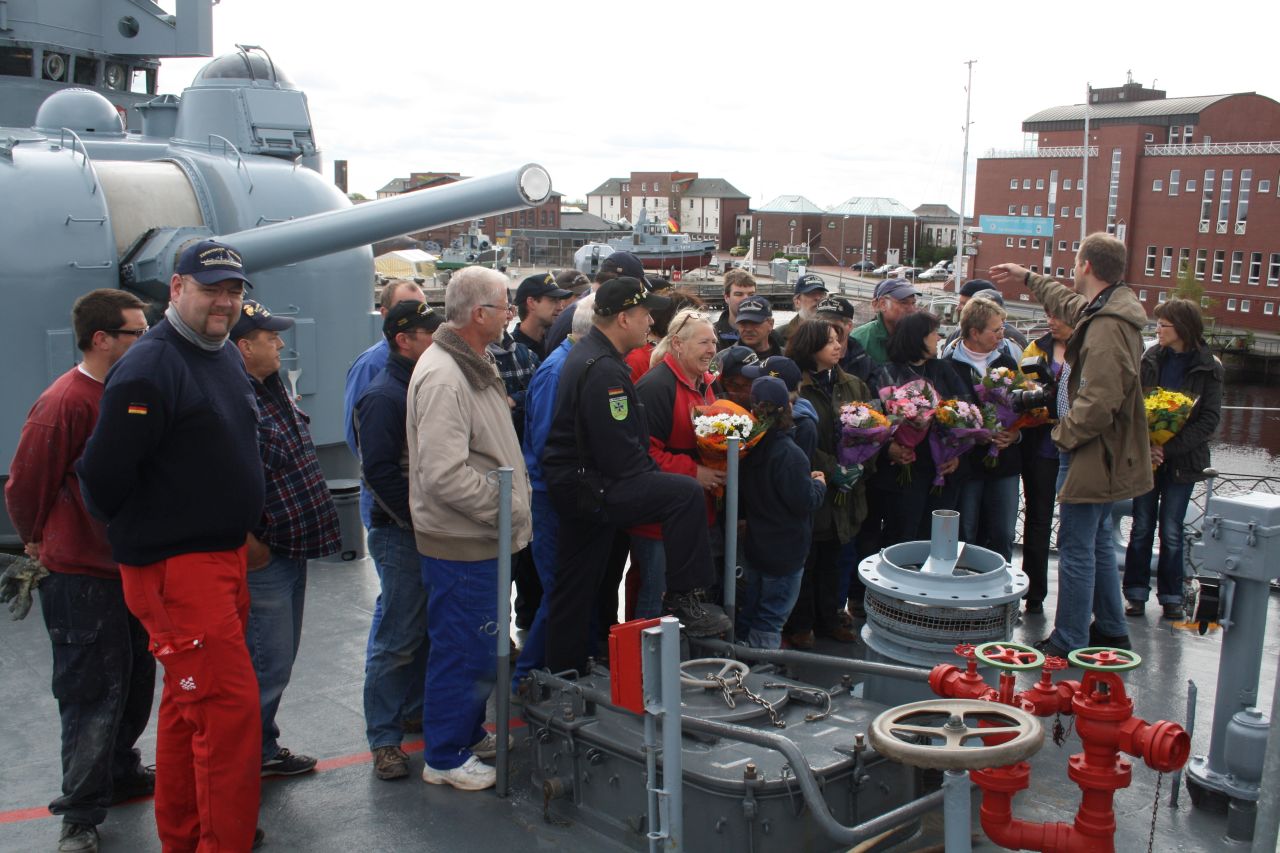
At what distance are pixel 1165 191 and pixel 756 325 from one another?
62706 millimetres

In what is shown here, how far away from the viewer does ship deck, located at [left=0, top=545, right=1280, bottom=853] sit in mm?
4023

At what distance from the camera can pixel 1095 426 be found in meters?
5.43

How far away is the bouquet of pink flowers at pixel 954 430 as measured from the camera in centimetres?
600

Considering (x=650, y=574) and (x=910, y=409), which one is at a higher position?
(x=910, y=409)

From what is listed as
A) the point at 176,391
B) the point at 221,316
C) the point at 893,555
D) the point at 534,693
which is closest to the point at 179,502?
the point at 176,391

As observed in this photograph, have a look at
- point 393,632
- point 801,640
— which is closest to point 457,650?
point 393,632

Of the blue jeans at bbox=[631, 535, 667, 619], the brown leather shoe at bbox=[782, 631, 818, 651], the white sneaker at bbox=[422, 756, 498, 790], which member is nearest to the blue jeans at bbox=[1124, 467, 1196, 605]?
the brown leather shoe at bbox=[782, 631, 818, 651]

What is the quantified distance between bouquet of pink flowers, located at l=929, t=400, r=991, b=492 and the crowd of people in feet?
0.28

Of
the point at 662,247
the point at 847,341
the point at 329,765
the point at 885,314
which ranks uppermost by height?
the point at 662,247

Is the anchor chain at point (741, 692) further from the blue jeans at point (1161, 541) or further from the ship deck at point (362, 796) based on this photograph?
the blue jeans at point (1161, 541)

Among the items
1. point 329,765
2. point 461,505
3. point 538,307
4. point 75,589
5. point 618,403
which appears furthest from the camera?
point 538,307

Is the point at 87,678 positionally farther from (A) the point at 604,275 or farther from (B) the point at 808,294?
(B) the point at 808,294

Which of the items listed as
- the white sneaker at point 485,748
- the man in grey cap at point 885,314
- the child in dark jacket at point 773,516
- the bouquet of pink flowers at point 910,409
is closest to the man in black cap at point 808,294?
the man in grey cap at point 885,314

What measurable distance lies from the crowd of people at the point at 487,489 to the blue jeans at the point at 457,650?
0.4 inches
